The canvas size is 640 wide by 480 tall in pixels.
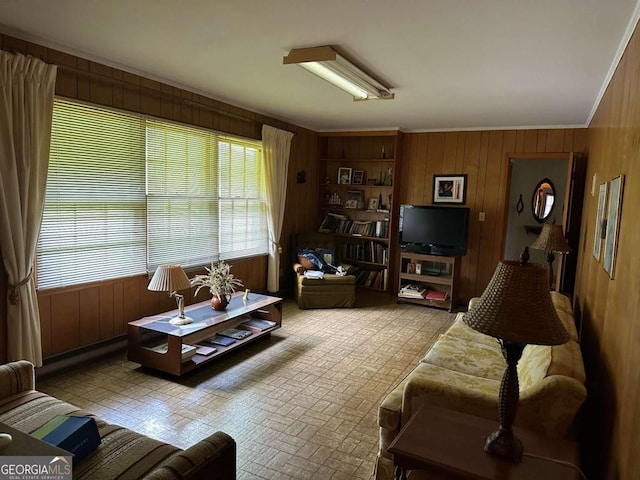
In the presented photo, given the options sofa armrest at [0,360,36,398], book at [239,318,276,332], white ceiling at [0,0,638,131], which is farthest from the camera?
book at [239,318,276,332]

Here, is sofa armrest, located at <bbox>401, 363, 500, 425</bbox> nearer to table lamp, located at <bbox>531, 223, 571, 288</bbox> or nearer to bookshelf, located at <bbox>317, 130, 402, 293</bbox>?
table lamp, located at <bbox>531, 223, 571, 288</bbox>

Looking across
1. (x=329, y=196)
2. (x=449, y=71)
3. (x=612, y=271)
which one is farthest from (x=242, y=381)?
(x=329, y=196)

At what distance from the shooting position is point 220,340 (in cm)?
378

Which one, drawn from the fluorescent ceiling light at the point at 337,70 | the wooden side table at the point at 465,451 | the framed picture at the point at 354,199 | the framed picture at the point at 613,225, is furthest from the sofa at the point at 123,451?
the framed picture at the point at 354,199

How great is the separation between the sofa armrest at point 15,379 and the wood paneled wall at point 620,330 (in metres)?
2.51

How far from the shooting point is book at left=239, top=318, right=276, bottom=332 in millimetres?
4098

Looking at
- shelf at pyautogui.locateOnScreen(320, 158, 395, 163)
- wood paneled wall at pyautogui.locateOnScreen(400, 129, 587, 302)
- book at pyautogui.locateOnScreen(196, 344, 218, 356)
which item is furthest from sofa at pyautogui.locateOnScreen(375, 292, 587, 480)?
shelf at pyautogui.locateOnScreen(320, 158, 395, 163)

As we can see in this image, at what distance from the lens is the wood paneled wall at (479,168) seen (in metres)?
5.37

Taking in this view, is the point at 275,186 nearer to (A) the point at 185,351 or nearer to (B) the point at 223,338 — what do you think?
(B) the point at 223,338

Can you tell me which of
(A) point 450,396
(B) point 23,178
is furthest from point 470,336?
(B) point 23,178

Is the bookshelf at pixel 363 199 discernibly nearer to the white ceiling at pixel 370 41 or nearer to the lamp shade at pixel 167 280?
the white ceiling at pixel 370 41

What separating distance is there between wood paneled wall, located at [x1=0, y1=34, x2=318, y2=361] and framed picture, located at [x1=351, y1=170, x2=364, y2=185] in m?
2.04

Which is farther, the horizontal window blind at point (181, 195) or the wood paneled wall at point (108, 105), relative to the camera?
the horizontal window blind at point (181, 195)

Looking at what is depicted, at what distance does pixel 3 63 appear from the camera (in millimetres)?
2686
